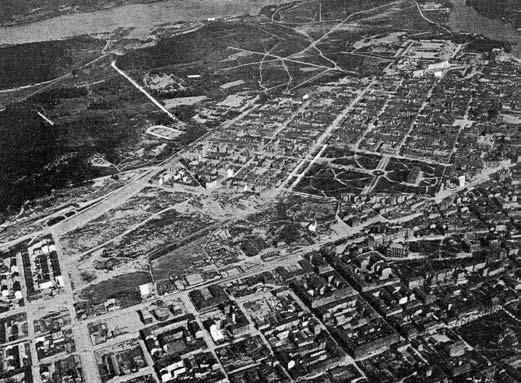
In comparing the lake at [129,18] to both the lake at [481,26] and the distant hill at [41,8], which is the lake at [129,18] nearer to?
the distant hill at [41,8]

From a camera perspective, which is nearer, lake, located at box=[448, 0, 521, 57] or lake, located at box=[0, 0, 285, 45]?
lake, located at box=[448, 0, 521, 57]

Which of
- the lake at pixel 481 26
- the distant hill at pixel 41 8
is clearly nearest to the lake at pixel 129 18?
the distant hill at pixel 41 8

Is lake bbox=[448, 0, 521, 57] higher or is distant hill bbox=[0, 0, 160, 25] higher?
distant hill bbox=[0, 0, 160, 25]

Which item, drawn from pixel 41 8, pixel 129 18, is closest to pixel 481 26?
pixel 129 18

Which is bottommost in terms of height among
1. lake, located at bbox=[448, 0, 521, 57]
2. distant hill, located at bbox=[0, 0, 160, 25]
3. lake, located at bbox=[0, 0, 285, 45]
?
lake, located at bbox=[448, 0, 521, 57]

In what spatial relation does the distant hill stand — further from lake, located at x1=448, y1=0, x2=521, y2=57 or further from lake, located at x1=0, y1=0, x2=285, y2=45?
lake, located at x1=448, y1=0, x2=521, y2=57

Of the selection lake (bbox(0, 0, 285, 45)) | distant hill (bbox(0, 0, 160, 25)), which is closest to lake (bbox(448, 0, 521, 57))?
lake (bbox(0, 0, 285, 45))
